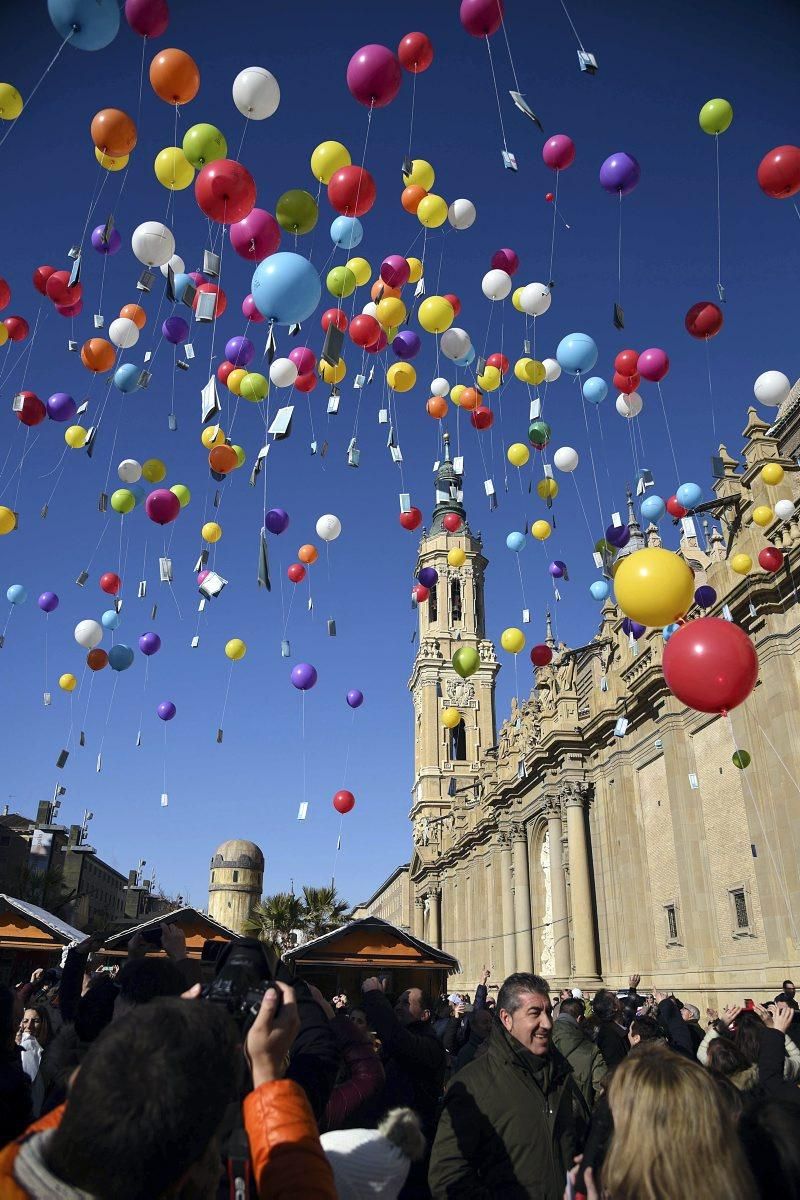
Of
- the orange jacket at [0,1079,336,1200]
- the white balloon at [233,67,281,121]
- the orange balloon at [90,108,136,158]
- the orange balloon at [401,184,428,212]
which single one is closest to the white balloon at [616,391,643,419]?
the orange balloon at [401,184,428,212]

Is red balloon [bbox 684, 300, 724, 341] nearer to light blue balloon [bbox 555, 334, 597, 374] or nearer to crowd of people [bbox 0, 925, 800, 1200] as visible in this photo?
light blue balloon [bbox 555, 334, 597, 374]

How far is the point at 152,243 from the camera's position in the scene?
1045 cm

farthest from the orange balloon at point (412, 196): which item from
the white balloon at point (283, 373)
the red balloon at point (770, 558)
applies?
the red balloon at point (770, 558)

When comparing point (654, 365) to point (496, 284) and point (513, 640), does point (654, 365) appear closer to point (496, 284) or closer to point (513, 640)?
point (496, 284)

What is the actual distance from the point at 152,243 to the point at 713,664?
29.7ft

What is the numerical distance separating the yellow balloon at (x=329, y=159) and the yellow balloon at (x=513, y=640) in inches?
395

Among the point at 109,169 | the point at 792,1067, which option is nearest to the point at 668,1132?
the point at 792,1067

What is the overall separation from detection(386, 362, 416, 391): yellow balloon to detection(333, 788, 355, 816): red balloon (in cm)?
1051

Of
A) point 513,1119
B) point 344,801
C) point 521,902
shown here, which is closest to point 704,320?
point 513,1119

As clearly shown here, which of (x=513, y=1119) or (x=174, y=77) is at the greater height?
(x=174, y=77)

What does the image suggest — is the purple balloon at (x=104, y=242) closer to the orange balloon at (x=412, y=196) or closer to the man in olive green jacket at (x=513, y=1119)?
the orange balloon at (x=412, y=196)

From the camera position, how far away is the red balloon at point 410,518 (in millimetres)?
14734

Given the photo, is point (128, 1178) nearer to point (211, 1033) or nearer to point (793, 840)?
point (211, 1033)

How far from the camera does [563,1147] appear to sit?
143 inches
